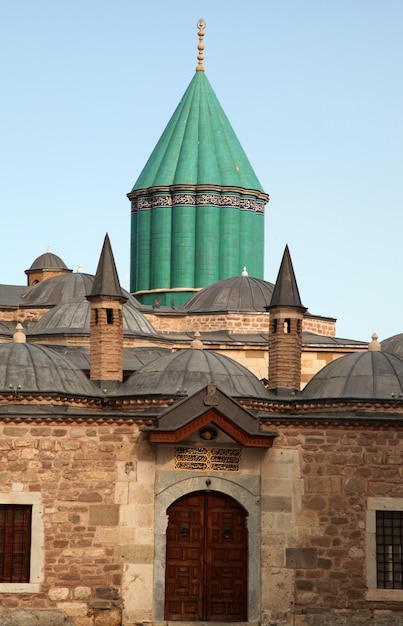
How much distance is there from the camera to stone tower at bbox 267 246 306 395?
1448 inches

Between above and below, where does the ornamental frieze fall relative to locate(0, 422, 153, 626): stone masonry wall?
above

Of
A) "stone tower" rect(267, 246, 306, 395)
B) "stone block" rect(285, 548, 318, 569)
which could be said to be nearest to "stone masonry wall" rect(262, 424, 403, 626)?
"stone block" rect(285, 548, 318, 569)

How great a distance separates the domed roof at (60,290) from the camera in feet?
152

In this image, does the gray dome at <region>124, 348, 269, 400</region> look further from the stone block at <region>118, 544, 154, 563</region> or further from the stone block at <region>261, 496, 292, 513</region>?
the stone block at <region>118, 544, 154, 563</region>

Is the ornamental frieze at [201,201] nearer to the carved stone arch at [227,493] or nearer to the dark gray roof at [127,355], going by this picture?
the dark gray roof at [127,355]

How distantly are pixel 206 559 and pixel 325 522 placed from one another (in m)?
1.88

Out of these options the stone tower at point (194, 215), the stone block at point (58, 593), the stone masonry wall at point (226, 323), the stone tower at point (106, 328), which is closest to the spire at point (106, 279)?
the stone tower at point (106, 328)

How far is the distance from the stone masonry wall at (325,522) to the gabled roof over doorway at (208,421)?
346mm

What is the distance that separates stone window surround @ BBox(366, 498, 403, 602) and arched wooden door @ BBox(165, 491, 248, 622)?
72.9 inches

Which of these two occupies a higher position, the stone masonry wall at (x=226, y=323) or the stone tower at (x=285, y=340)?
the stone masonry wall at (x=226, y=323)

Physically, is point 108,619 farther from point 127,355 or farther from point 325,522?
point 127,355

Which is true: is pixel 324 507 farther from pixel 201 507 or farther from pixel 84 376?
pixel 84 376

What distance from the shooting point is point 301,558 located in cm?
2753

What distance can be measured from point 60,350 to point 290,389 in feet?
18.9
